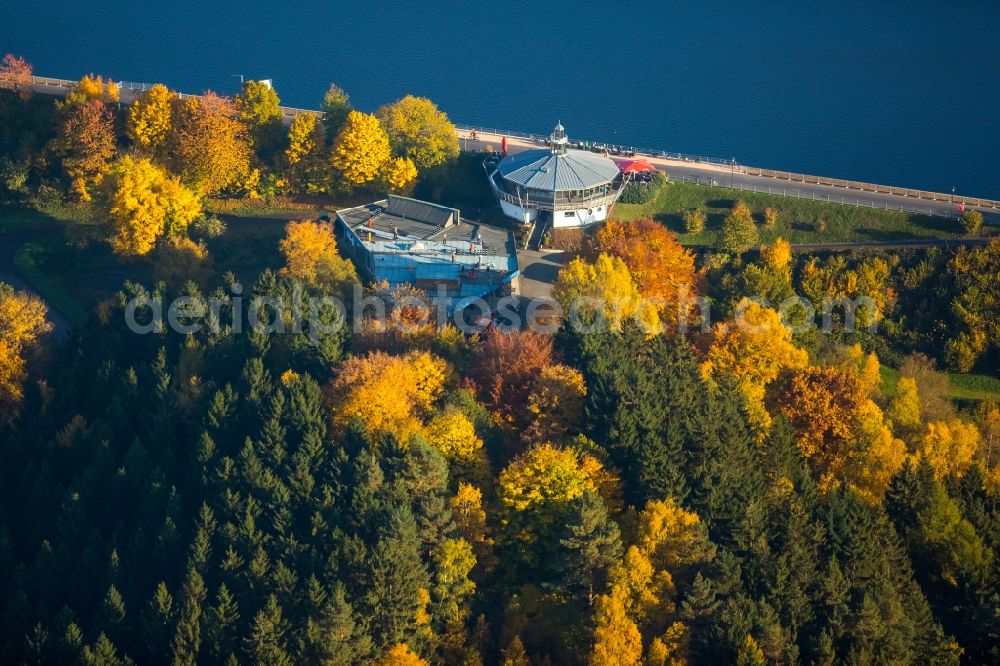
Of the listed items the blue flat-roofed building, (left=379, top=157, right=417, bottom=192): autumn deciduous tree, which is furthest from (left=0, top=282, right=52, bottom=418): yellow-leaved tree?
(left=379, top=157, right=417, bottom=192): autumn deciduous tree

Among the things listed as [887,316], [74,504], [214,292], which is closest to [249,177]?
[214,292]

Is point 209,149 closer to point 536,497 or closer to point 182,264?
point 182,264

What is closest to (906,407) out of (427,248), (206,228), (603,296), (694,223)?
(603,296)

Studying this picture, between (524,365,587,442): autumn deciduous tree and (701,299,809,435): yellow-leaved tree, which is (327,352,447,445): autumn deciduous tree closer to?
(524,365,587,442): autumn deciduous tree

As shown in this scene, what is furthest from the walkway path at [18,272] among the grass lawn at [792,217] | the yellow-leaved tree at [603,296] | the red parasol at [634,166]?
the red parasol at [634,166]

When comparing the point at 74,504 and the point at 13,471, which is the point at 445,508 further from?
the point at 13,471

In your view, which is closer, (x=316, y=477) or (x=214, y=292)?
(x=316, y=477)
